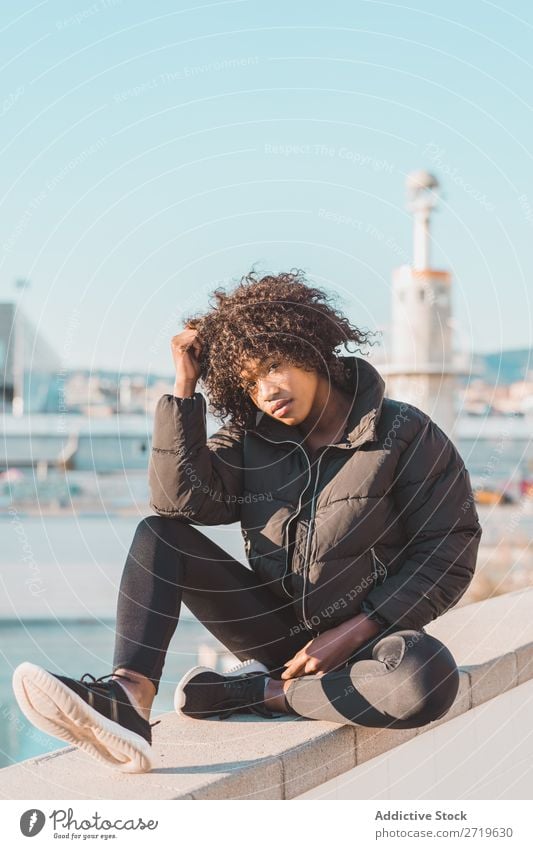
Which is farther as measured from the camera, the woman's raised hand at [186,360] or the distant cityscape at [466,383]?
the distant cityscape at [466,383]

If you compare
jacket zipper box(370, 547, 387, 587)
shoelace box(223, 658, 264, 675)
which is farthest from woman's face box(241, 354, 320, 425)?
shoelace box(223, 658, 264, 675)

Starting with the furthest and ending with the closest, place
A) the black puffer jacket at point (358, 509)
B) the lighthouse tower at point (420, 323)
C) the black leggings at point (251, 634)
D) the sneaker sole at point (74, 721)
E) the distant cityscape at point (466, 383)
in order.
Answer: the lighthouse tower at point (420, 323), the distant cityscape at point (466, 383), the black puffer jacket at point (358, 509), the black leggings at point (251, 634), the sneaker sole at point (74, 721)

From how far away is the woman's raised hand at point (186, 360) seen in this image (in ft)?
5.15

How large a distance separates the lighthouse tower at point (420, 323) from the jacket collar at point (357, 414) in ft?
24.7

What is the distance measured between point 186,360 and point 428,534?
0.48 m

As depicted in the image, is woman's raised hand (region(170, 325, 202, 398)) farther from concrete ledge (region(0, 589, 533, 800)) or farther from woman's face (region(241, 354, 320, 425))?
concrete ledge (region(0, 589, 533, 800))

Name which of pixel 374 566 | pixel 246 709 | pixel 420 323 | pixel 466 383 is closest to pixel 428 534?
pixel 374 566

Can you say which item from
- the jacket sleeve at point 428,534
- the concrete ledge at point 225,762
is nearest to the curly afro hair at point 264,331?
the jacket sleeve at point 428,534

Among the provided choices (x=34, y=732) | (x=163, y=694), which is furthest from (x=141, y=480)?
(x=34, y=732)

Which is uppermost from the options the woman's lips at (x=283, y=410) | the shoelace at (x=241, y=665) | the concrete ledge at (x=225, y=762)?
the woman's lips at (x=283, y=410)

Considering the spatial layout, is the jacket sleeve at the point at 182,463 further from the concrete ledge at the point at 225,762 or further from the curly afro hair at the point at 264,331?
the concrete ledge at the point at 225,762

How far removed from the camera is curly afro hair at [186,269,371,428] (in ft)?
5.15

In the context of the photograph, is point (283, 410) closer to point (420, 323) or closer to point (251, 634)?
point (251, 634)
